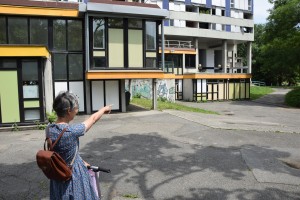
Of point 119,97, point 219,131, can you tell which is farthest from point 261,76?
point 219,131

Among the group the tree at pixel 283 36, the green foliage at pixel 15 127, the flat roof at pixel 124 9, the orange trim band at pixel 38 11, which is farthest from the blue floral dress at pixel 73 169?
the tree at pixel 283 36

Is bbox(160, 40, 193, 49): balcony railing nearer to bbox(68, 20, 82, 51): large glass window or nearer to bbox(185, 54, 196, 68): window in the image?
bbox(185, 54, 196, 68): window

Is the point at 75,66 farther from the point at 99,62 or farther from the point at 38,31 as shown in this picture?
the point at 38,31

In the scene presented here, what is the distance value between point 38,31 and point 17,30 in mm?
1070

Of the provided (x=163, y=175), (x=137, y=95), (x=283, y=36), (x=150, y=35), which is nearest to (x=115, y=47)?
(x=150, y=35)

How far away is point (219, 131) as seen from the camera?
11.9 meters

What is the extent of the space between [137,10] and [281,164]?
1218cm

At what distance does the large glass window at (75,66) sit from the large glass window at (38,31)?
1718mm

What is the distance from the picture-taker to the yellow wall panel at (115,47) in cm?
1692

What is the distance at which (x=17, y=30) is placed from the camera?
1633cm

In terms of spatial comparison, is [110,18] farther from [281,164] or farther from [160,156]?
[281,164]

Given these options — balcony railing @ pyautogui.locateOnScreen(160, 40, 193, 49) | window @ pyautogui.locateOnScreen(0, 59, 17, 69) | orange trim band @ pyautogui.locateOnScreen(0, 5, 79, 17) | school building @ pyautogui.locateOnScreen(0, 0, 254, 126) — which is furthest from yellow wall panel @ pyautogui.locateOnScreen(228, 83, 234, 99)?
window @ pyautogui.locateOnScreen(0, 59, 17, 69)

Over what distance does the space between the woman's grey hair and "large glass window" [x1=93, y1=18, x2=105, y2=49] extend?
1419cm

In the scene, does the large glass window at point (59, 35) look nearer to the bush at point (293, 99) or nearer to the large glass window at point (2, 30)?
the large glass window at point (2, 30)
